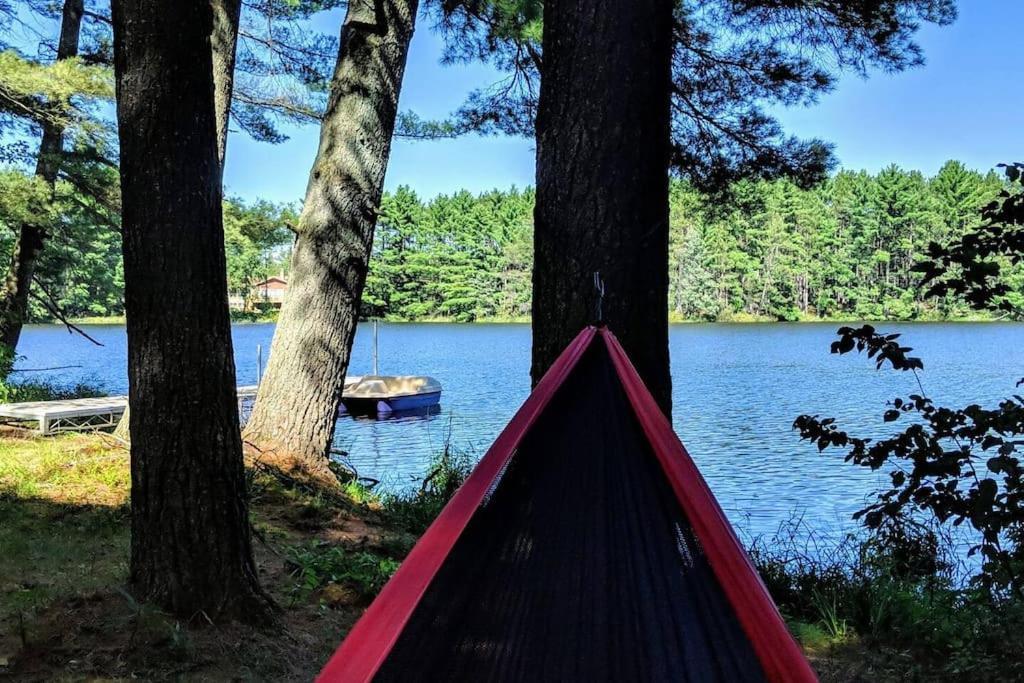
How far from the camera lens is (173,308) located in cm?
242

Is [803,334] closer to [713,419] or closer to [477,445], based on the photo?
[713,419]

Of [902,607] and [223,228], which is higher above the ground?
[223,228]

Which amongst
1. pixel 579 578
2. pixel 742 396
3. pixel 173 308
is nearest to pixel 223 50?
pixel 173 308

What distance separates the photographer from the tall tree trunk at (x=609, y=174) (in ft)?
6.70

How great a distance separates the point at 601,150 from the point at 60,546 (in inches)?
106

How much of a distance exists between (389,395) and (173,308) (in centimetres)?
1193

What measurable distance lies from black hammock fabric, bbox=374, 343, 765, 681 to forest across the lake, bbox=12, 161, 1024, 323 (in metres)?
32.7

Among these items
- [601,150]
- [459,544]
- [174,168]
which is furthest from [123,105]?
[459,544]

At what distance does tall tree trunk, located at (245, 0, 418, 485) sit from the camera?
4.70 m

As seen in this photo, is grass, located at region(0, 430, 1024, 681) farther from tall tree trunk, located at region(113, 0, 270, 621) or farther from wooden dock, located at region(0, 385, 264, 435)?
wooden dock, located at region(0, 385, 264, 435)

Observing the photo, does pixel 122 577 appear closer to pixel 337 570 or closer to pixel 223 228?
pixel 337 570

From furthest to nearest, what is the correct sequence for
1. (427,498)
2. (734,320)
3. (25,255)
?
1. (734,320)
2. (25,255)
3. (427,498)

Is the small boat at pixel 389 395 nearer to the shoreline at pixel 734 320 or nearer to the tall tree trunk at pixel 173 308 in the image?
the tall tree trunk at pixel 173 308

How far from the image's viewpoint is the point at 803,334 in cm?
3434
